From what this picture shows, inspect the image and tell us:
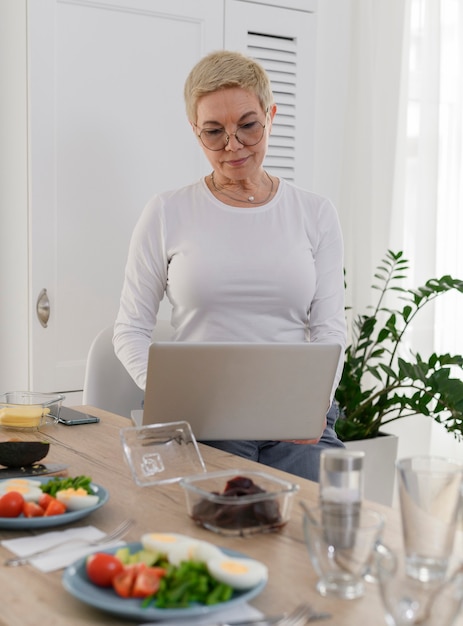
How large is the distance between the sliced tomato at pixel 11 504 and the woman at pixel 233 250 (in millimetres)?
845

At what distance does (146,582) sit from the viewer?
0.94 meters

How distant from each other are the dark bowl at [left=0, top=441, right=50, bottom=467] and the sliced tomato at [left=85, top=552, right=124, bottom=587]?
0.54 metres

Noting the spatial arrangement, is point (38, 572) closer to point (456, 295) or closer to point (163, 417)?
point (163, 417)

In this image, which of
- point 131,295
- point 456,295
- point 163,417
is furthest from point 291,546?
point 456,295

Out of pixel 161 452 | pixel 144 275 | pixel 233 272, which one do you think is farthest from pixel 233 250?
pixel 161 452

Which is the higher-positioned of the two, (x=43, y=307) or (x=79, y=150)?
(x=79, y=150)

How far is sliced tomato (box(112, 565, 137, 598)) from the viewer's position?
935 mm

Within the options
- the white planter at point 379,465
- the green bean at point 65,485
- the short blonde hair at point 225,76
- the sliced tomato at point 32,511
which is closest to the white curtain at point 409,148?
the white planter at point 379,465

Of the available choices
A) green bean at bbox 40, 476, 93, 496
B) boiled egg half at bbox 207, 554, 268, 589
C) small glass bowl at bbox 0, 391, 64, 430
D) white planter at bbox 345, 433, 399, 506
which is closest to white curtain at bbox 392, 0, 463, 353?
white planter at bbox 345, 433, 399, 506

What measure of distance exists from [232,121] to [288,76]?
4.11 feet

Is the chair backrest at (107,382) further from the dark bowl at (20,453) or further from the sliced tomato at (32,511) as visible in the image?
the sliced tomato at (32,511)

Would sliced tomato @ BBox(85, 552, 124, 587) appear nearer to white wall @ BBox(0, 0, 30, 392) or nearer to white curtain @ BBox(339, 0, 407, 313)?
white wall @ BBox(0, 0, 30, 392)

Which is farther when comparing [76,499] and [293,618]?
[76,499]

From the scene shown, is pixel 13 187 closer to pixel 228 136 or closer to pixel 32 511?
pixel 228 136
